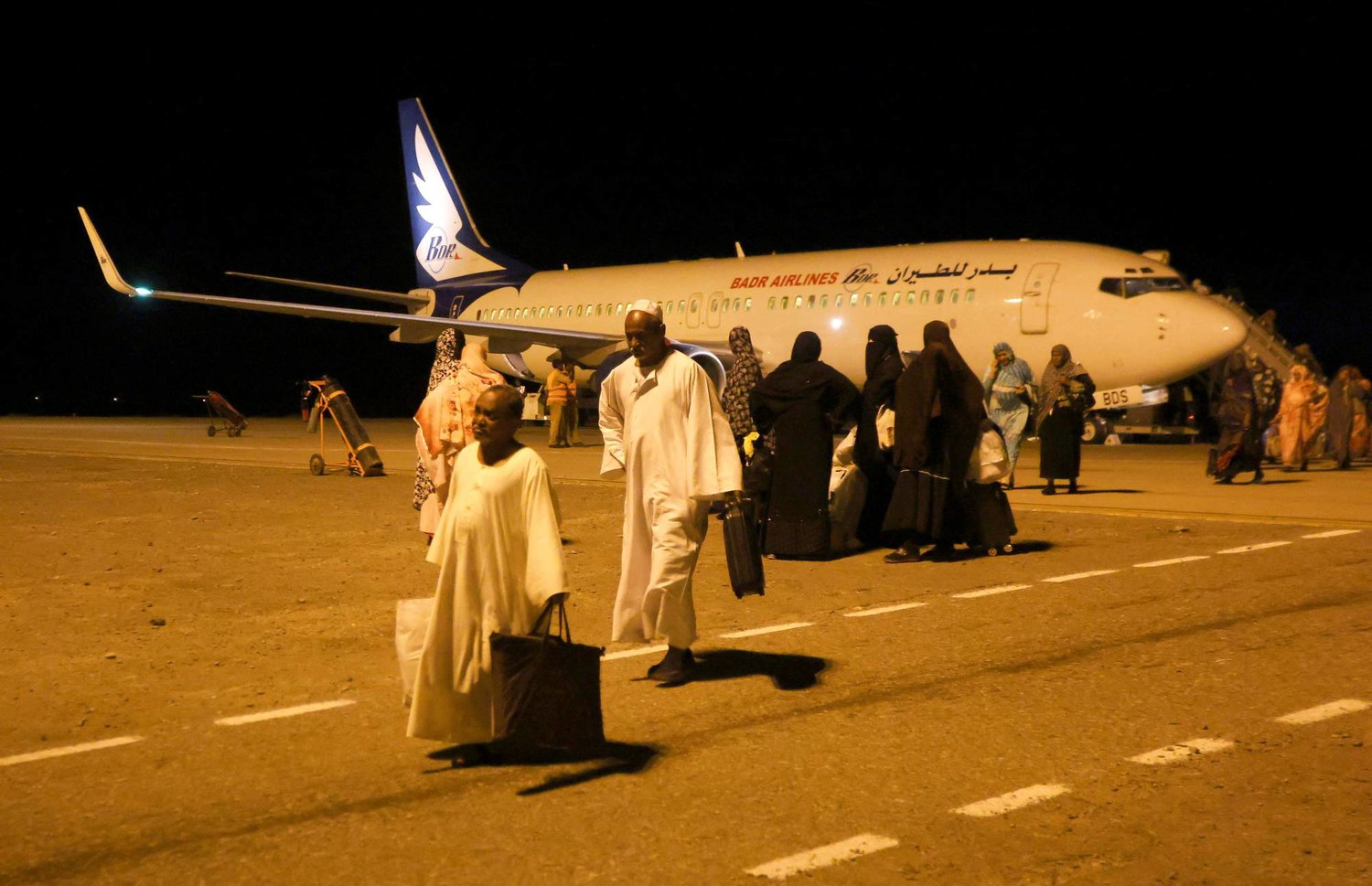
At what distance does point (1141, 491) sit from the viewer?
51.9 feet

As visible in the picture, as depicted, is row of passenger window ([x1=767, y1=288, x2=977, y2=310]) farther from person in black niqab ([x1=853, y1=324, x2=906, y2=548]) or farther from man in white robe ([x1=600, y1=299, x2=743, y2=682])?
man in white robe ([x1=600, y1=299, x2=743, y2=682])

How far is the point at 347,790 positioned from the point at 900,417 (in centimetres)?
652

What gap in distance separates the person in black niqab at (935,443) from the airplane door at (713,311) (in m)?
17.7

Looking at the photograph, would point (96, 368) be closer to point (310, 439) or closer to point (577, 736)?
point (310, 439)

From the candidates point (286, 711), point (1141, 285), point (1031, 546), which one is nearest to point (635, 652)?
point (286, 711)

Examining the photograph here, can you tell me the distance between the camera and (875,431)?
11.6 m

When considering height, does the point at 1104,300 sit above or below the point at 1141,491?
above

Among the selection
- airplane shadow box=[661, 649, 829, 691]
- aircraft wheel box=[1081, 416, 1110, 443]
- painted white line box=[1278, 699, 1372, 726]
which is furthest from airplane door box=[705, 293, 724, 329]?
painted white line box=[1278, 699, 1372, 726]

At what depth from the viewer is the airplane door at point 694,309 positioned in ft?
95.2

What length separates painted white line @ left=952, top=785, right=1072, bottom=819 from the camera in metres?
4.72

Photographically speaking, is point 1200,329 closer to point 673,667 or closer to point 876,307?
point 876,307

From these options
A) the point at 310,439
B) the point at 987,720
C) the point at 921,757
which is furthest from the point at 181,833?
the point at 310,439

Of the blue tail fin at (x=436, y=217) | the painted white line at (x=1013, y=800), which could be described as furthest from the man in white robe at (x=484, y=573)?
the blue tail fin at (x=436, y=217)

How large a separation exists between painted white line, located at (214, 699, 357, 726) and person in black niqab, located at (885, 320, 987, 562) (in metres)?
5.36
